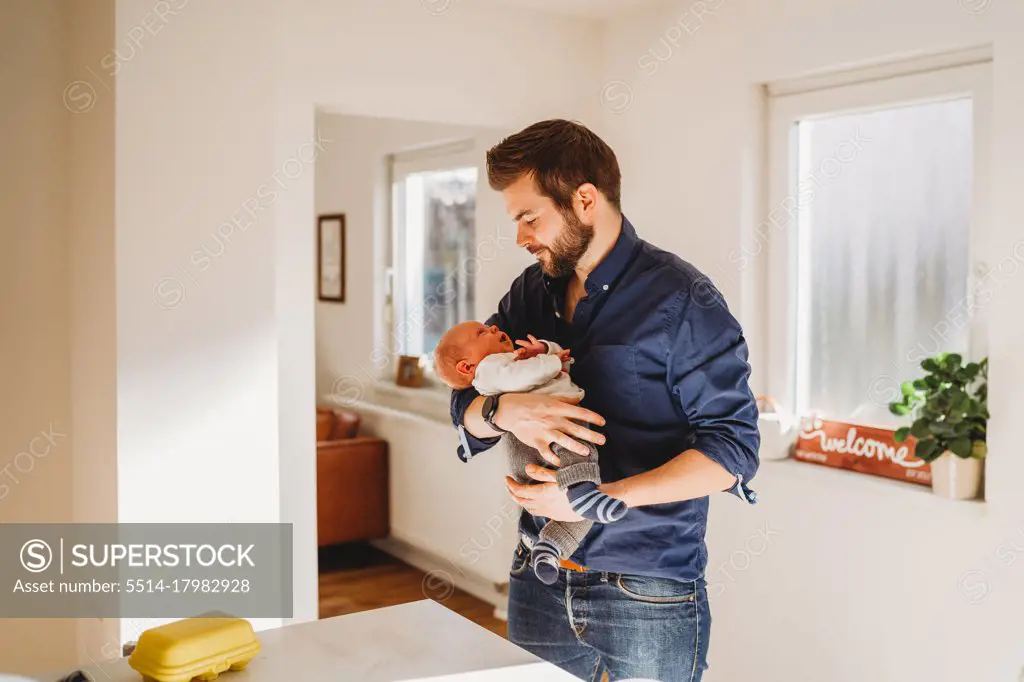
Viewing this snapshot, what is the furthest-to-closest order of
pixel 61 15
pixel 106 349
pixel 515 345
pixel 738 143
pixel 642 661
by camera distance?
pixel 738 143 < pixel 61 15 < pixel 106 349 < pixel 515 345 < pixel 642 661

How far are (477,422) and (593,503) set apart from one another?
0.33 meters

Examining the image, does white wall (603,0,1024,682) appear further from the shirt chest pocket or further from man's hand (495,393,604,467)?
man's hand (495,393,604,467)

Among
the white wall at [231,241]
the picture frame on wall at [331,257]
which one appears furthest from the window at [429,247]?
the white wall at [231,241]

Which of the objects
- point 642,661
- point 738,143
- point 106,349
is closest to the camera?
point 642,661

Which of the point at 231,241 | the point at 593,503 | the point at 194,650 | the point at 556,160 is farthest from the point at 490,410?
the point at 231,241

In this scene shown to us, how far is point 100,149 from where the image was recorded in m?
2.92

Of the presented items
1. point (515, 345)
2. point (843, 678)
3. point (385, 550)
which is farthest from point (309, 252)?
point (385, 550)

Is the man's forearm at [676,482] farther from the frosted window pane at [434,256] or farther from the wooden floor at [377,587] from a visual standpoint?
the frosted window pane at [434,256]

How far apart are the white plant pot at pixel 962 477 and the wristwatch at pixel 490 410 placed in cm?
156

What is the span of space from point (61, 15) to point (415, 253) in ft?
8.55

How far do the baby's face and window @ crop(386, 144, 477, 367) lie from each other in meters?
3.05

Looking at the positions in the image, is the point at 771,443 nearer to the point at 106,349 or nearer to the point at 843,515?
the point at 843,515

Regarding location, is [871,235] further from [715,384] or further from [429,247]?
[429,247]

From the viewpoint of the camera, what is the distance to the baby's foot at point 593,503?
1.70 metres
